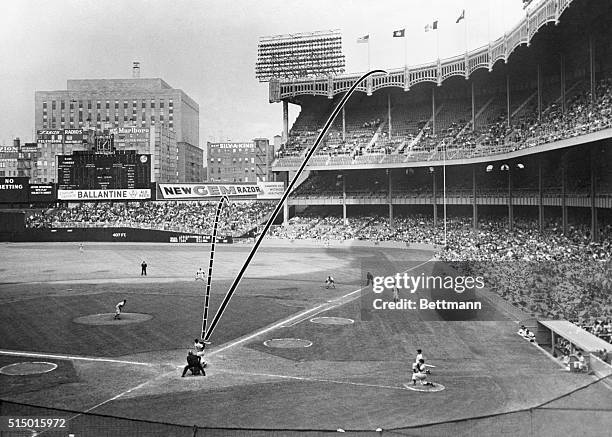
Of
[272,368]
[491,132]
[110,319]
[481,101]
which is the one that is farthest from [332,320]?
[481,101]

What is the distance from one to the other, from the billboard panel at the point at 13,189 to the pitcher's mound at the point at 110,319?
46.1 meters

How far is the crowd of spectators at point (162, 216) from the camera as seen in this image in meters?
71.8

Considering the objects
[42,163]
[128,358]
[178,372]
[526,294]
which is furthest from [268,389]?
[42,163]

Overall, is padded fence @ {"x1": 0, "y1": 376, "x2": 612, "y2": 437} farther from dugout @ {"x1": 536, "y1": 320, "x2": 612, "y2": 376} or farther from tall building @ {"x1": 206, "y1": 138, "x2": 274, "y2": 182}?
tall building @ {"x1": 206, "y1": 138, "x2": 274, "y2": 182}

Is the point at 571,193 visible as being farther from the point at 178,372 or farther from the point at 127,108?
the point at 127,108

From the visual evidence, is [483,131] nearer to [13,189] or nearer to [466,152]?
[466,152]

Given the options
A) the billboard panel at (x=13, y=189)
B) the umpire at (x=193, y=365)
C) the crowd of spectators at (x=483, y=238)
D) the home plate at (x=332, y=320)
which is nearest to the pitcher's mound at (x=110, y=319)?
the home plate at (x=332, y=320)

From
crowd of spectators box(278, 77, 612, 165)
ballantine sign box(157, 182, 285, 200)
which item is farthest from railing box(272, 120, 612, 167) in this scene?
ballantine sign box(157, 182, 285, 200)

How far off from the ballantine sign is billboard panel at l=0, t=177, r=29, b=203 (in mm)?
15688

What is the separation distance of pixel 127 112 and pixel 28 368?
97.5 meters

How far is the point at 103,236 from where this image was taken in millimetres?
70688

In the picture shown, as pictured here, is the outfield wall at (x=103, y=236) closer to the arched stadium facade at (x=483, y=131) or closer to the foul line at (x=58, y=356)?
the arched stadium facade at (x=483, y=131)

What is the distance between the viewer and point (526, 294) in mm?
25188

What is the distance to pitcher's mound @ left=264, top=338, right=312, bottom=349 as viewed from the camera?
2178 centimetres
